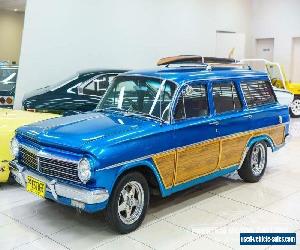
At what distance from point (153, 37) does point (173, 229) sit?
773 cm

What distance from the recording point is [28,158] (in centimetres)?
420

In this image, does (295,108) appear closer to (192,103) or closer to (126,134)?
(192,103)

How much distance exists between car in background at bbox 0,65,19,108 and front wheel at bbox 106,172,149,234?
214 inches

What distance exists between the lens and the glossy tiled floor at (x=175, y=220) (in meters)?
3.83

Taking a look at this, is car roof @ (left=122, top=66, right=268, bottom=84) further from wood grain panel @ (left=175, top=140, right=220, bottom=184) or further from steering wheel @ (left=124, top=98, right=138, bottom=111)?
wood grain panel @ (left=175, top=140, right=220, bottom=184)

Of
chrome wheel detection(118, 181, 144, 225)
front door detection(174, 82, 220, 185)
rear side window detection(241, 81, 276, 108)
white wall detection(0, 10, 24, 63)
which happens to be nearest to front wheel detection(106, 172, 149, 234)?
chrome wheel detection(118, 181, 144, 225)

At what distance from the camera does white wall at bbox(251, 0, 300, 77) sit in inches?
543

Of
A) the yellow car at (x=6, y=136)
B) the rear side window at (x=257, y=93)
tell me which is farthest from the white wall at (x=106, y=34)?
the rear side window at (x=257, y=93)

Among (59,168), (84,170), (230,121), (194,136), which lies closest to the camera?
(84,170)

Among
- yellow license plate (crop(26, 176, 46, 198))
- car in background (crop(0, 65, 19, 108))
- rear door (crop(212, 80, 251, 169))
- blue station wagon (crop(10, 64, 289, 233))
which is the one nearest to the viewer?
blue station wagon (crop(10, 64, 289, 233))

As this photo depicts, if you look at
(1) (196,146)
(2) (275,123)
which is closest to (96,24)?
(2) (275,123)

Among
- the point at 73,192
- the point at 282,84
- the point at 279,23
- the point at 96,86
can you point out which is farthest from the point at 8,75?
the point at 279,23

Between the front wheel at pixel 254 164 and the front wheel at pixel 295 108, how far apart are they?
6.97m

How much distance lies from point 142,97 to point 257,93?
6.33ft
